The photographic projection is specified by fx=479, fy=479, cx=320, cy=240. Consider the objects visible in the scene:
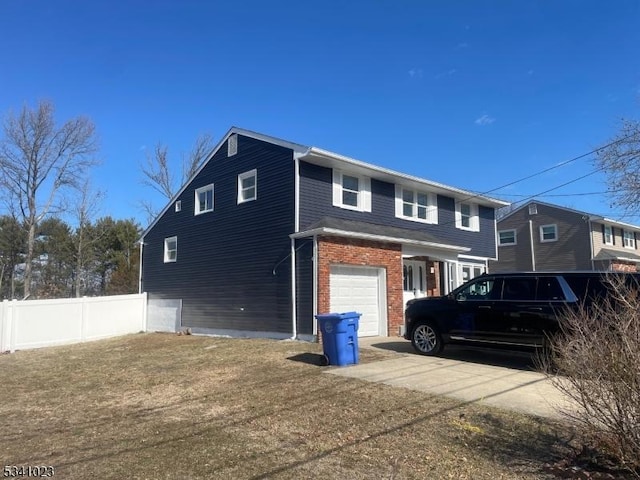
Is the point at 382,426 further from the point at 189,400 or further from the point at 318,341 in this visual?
Result: the point at 318,341

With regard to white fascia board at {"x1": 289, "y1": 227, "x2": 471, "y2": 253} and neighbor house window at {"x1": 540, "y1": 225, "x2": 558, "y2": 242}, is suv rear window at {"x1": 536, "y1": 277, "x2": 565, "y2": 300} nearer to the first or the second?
white fascia board at {"x1": 289, "y1": 227, "x2": 471, "y2": 253}

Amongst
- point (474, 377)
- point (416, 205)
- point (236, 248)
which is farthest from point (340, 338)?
point (416, 205)

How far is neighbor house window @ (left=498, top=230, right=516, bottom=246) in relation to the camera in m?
34.8

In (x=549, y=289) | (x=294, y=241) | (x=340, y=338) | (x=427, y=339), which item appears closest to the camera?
(x=549, y=289)

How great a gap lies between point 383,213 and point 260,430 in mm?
12564

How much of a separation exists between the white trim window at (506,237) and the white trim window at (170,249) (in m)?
24.4

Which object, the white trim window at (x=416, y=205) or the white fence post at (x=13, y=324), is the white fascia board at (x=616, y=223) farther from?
the white fence post at (x=13, y=324)

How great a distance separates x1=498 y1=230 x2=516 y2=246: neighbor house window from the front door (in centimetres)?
1926

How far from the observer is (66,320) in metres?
18.6

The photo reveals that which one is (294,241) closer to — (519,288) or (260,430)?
(519,288)

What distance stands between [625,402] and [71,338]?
19.3 m

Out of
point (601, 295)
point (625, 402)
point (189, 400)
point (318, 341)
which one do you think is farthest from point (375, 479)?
point (318, 341)

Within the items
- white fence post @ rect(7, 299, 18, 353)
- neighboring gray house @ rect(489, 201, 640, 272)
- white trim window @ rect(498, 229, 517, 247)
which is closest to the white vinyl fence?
white fence post @ rect(7, 299, 18, 353)

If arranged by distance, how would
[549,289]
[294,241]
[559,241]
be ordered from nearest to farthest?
[549,289]
[294,241]
[559,241]
